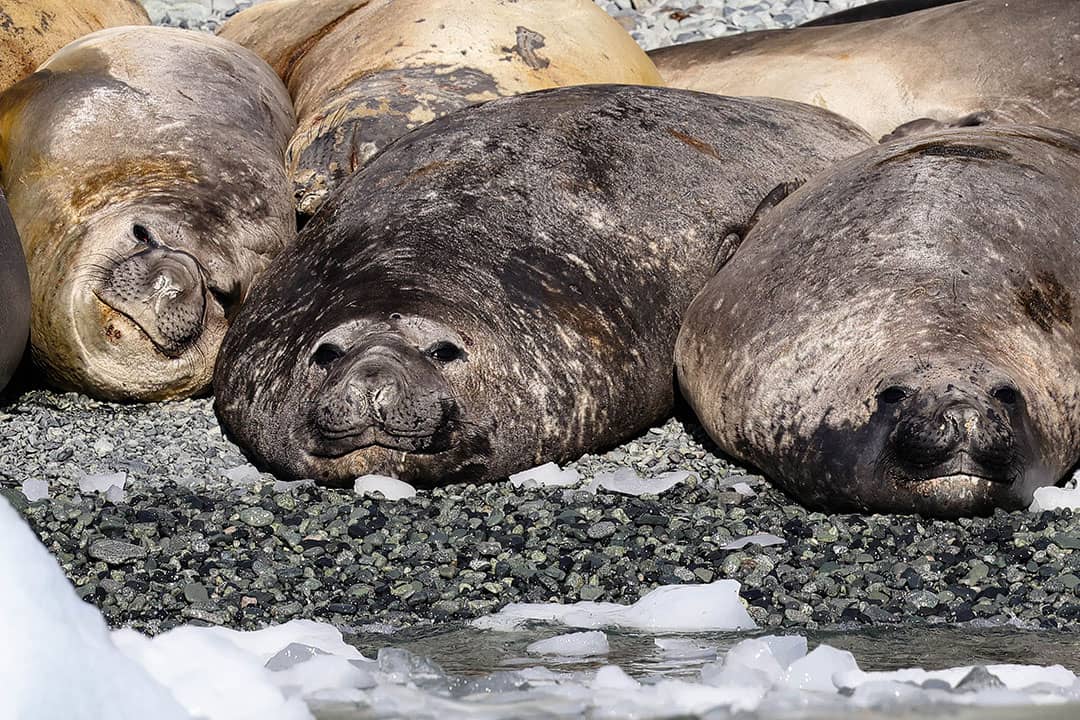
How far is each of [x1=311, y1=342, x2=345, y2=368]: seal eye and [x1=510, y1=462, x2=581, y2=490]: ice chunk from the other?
0.63 metres

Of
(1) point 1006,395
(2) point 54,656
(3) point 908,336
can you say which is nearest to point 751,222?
(3) point 908,336

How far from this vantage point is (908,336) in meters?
4.68

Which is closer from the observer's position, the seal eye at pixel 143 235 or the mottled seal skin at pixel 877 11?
Answer: the seal eye at pixel 143 235

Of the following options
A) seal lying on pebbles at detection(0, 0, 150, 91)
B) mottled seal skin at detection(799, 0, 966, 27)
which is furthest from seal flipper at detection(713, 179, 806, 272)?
seal lying on pebbles at detection(0, 0, 150, 91)

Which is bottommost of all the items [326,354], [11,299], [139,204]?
[11,299]

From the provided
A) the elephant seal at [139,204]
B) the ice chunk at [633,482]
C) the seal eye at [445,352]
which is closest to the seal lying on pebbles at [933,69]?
the elephant seal at [139,204]

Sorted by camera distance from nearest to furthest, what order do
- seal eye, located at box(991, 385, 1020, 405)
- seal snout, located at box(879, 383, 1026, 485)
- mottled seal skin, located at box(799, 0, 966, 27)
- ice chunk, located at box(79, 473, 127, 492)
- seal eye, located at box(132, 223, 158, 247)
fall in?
seal snout, located at box(879, 383, 1026, 485) → seal eye, located at box(991, 385, 1020, 405) → ice chunk, located at box(79, 473, 127, 492) → seal eye, located at box(132, 223, 158, 247) → mottled seal skin, located at box(799, 0, 966, 27)

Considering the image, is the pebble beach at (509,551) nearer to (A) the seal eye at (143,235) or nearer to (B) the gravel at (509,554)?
(B) the gravel at (509,554)

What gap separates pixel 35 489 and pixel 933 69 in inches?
171

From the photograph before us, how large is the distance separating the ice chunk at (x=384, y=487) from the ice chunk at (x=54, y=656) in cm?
229

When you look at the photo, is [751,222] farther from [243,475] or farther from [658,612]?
[658,612]

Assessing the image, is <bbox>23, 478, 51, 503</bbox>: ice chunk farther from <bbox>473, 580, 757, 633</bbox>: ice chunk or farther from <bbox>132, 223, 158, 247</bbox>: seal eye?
<bbox>473, 580, 757, 633</bbox>: ice chunk

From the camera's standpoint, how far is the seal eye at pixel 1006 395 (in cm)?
445

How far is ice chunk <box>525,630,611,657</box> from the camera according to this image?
131 inches
